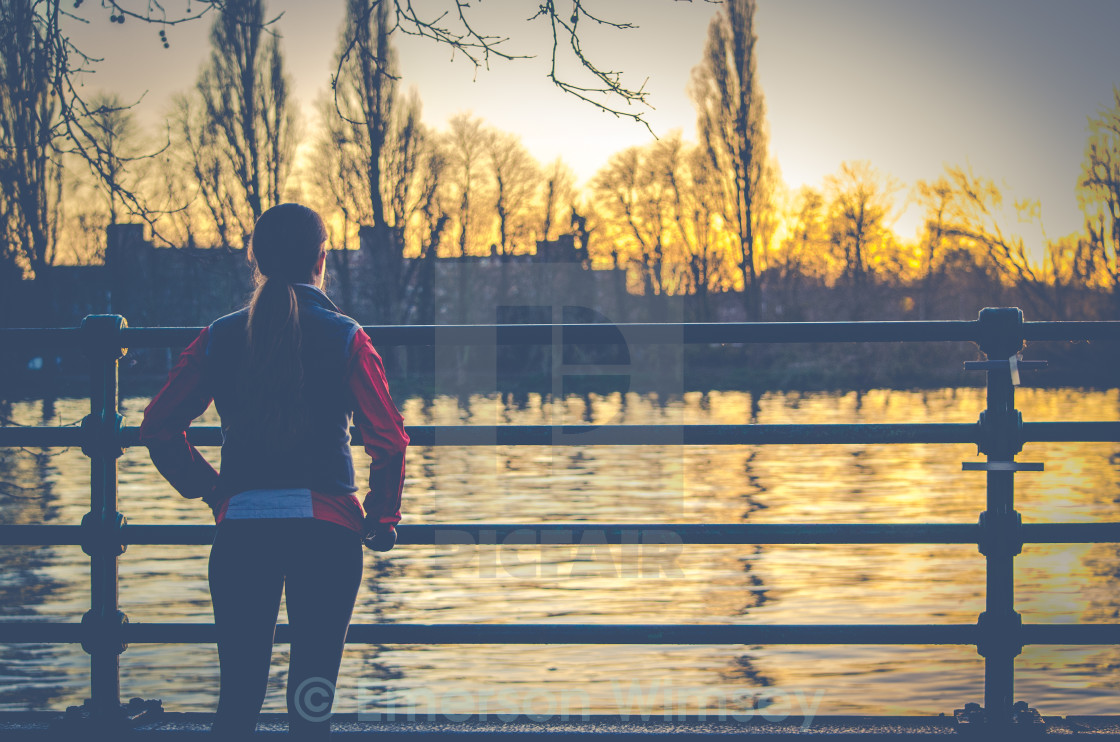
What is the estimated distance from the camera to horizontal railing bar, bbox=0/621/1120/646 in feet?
8.62

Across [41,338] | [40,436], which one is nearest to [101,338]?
[41,338]

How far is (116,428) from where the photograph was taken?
2715mm

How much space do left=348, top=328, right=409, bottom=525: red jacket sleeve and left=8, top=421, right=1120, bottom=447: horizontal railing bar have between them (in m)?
0.44

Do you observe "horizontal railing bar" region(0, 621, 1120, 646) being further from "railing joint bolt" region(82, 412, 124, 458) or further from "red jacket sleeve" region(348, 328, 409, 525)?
"red jacket sleeve" region(348, 328, 409, 525)

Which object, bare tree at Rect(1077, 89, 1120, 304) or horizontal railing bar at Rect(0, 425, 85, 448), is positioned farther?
bare tree at Rect(1077, 89, 1120, 304)

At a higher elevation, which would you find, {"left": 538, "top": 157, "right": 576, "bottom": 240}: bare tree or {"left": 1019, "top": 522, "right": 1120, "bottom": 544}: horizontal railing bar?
{"left": 538, "top": 157, "right": 576, "bottom": 240}: bare tree

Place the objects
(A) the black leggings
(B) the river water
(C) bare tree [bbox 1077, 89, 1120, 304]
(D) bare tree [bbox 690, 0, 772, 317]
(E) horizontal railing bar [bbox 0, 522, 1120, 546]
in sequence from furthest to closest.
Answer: (D) bare tree [bbox 690, 0, 772, 317], (C) bare tree [bbox 1077, 89, 1120, 304], (B) the river water, (E) horizontal railing bar [bbox 0, 522, 1120, 546], (A) the black leggings

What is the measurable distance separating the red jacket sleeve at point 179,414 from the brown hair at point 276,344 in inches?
5.0

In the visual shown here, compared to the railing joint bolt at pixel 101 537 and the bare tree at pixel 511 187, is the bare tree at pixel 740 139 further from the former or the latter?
the railing joint bolt at pixel 101 537

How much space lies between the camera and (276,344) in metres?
2.08

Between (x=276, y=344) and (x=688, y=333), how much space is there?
1053 millimetres

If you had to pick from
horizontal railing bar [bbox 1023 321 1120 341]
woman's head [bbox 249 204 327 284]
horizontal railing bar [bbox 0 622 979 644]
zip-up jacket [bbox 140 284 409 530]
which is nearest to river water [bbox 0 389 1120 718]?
horizontal railing bar [bbox 0 622 979 644]

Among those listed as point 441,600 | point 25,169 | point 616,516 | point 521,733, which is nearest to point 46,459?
point 25,169

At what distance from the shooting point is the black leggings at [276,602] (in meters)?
2.07
